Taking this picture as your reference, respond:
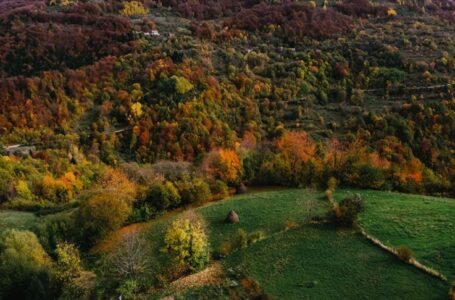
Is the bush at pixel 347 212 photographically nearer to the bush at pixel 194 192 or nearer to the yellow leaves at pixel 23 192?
the bush at pixel 194 192

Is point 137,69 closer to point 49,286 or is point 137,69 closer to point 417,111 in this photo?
point 417,111

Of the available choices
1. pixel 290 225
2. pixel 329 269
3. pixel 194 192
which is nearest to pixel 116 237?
pixel 194 192

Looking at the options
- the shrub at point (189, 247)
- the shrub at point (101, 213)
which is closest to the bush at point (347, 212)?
the shrub at point (189, 247)

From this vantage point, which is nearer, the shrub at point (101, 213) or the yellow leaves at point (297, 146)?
the shrub at point (101, 213)

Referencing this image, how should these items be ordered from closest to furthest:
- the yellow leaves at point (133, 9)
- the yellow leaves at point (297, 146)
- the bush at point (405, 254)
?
Answer: the bush at point (405, 254) → the yellow leaves at point (297, 146) → the yellow leaves at point (133, 9)

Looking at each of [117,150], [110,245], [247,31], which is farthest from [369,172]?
[247,31]

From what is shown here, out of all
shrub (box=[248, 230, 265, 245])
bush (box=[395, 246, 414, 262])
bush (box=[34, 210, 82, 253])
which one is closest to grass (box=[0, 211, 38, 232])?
bush (box=[34, 210, 82, 253])

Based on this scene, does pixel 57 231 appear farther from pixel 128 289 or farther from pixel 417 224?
pixel 417 224
